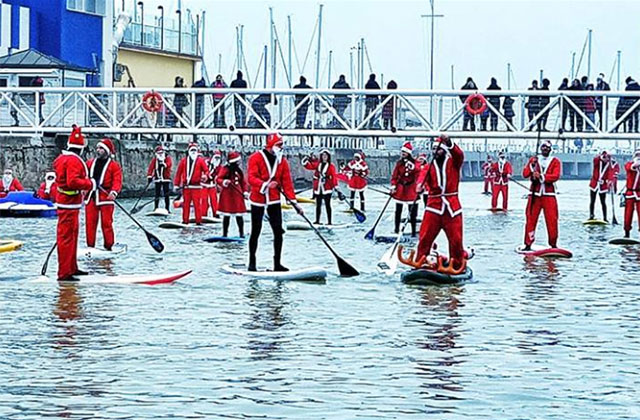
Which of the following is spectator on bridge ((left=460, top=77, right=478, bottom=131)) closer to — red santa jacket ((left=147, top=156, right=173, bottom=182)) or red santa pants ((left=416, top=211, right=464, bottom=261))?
red santa jacket ((left=147, top=156, right=173, bottom=182))

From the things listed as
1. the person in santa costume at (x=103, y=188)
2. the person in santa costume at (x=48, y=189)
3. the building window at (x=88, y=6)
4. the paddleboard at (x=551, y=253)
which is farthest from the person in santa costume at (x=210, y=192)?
the building window at (x=88, y=6)

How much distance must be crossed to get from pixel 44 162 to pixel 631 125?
17.0 meters

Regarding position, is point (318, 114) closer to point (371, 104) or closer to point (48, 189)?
point (371, 104)

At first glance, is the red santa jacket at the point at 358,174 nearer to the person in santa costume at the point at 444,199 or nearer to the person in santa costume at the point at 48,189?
the person in santa costume at the point at 48,189

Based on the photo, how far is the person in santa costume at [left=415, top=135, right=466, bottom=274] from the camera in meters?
18.7

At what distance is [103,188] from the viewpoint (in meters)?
22.3

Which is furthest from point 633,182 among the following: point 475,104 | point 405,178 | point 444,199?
point 475,104

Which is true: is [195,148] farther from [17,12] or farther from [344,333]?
[17,12]

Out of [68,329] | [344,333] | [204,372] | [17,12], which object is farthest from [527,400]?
[17,12]

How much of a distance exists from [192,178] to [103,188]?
8590 millimetres

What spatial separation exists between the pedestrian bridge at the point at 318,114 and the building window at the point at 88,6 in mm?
14087

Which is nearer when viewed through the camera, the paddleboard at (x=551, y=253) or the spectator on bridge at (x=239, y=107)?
the paddleboard at (x=551, y=253)

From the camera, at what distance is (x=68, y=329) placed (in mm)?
14375

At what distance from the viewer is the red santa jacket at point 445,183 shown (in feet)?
61.4
